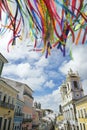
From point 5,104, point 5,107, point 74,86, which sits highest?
point 74,86

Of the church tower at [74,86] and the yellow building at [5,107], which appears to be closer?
the yellow building at [5,107]

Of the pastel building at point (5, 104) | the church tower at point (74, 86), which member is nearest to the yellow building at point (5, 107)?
the pastel building at point (5, 104)

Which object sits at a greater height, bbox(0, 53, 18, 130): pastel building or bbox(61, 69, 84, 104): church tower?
bbox(61, 69, 84, 104): church tower

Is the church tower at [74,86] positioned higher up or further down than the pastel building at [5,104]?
higher up

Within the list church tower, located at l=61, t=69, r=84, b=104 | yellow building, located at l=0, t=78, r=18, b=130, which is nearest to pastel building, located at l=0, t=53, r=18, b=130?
yellow building, located at l=0, t=78, r=18, b=130

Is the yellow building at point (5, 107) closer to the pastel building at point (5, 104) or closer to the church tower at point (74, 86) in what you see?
the pastel building at point (5, 104)

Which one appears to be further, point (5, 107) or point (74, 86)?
point (74, 86)

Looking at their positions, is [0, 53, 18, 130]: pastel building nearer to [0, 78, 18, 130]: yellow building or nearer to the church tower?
[0, 78, 18, 130]: yellow building

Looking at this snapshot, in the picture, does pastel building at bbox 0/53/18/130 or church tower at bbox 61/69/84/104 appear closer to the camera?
pastel building at bbox 0/53/18/130

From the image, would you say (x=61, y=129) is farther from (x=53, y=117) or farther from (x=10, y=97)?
(x=10, y=97)

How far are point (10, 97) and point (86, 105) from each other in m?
13.5

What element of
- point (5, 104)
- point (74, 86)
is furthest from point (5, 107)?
point (74, 86)

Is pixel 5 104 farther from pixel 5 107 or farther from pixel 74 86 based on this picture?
pixel 74 86

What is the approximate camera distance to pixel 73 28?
7.32ft
